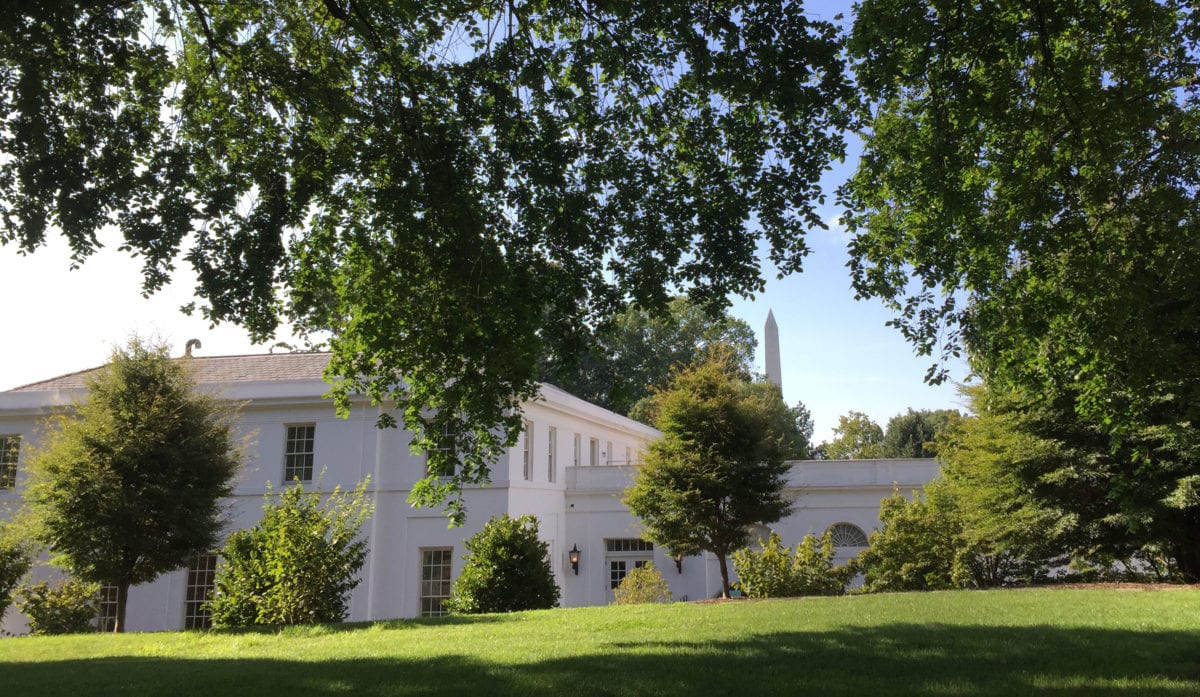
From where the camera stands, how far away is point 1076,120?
844 centimetres

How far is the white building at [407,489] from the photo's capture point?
23.3 meters

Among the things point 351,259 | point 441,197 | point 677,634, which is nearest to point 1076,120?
point 441,197

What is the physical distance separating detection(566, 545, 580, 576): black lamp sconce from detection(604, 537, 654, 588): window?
0.93 meters

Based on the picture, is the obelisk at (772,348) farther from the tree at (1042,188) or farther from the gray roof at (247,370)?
the tree at (1042,188)

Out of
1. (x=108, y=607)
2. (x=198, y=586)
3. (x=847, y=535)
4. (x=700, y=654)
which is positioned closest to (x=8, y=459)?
(x=108, y=607)

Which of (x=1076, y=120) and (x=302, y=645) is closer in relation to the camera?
(x=1076, y=120)

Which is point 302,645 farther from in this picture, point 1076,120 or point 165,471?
point 1076,120

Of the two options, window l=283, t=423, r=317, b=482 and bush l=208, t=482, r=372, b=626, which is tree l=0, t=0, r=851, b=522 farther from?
window l=283, t=423, r=317, b=482

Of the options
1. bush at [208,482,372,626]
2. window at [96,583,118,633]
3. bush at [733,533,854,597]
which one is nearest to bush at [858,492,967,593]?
bush at [733,533,854,597]

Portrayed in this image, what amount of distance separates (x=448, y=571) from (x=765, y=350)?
3921 cm

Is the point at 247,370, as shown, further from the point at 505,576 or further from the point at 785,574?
the point at 785,574

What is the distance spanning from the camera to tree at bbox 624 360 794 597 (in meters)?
19.1

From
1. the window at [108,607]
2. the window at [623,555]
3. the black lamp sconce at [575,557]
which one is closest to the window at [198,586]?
the window at [108,607]

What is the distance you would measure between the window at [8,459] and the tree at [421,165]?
18.8 m
